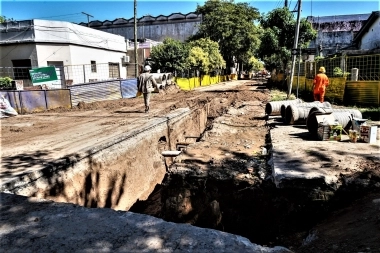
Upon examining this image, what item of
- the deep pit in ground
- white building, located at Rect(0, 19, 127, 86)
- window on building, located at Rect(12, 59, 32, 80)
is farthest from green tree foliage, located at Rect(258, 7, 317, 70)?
the deep pit in ground

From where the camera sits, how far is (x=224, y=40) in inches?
1500

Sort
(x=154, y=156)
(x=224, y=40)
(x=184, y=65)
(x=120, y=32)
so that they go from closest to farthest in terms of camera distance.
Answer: (x=154, y=156) → (x=184, y=65) → (x=224, y=40) → (x=120, y=32)

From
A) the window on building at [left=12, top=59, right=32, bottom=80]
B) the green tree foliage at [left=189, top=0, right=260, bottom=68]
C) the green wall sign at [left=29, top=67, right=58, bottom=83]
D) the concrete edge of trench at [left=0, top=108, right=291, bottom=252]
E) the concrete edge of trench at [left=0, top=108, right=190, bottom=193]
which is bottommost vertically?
the concrete edge of trench at [left=0, top=108, right=190, bottom=193]

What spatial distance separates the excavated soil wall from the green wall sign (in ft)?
22.3

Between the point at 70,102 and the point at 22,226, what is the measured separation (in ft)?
40.1

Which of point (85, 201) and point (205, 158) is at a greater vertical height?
point (205, 158)

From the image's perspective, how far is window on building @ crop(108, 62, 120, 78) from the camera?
25583mm

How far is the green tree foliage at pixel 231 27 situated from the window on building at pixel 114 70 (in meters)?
15.1

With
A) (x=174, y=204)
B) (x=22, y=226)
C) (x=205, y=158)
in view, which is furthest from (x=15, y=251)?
(x=205, y=158)

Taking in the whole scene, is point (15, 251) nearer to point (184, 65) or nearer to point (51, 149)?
point (51, 149)

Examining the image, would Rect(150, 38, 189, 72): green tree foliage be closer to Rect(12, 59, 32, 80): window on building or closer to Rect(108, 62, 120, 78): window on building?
Rect(108, 62, 120, 78): window on building

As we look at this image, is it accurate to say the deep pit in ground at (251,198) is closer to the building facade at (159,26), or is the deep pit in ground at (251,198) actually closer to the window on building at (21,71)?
the window on building at (21,71)

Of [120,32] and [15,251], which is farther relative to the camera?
[120,32]

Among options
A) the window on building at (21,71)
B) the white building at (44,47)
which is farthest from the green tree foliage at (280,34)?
the window on building at (21,71)
